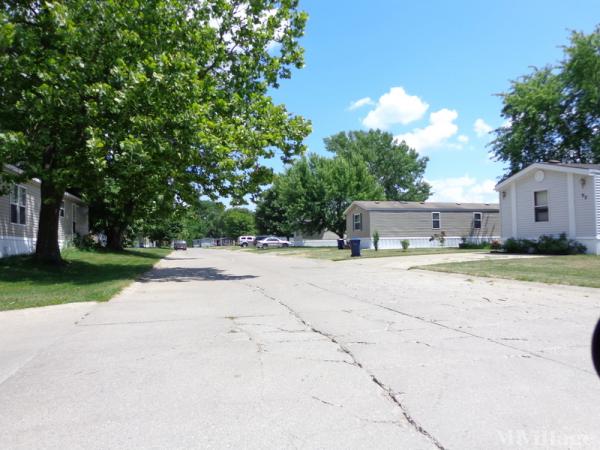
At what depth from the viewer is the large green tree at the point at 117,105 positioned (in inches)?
522

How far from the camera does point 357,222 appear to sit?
137 feet

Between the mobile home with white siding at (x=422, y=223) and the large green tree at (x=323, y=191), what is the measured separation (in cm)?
625

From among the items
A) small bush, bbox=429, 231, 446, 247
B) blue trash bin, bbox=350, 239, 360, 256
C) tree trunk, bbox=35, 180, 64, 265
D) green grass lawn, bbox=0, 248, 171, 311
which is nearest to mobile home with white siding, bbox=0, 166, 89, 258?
tree trunk, bbox=35, 180, 64, 265

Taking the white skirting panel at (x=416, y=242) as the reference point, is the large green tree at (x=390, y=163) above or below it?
above

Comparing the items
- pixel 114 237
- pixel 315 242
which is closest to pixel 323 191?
pixel 315 242

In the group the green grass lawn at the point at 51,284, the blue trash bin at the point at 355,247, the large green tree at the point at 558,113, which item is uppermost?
the large green tree at the point at 558,113

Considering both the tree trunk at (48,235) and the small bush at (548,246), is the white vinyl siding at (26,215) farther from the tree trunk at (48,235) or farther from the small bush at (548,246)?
the small bush at (548,246)

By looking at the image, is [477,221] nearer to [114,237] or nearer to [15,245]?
[114,237]

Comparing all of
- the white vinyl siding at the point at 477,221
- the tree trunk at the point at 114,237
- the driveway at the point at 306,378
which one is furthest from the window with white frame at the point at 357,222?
the driveway at the point at 306,378

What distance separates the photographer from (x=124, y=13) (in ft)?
45.3

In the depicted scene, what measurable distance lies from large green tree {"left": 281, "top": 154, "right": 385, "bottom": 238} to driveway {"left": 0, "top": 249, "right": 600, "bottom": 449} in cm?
3890

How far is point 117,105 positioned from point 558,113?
116ft

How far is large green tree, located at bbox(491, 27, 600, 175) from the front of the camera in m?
35.4

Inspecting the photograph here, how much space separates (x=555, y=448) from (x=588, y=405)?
0.99 meters
